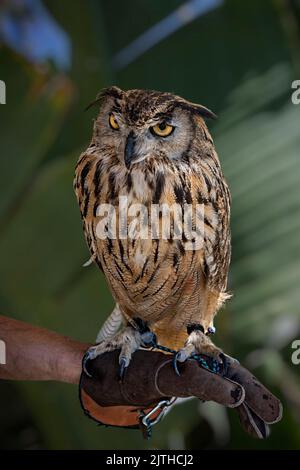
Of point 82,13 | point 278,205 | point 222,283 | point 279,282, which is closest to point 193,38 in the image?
point 82,13

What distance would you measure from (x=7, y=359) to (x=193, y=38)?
0.89m

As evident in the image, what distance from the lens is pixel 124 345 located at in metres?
1.14

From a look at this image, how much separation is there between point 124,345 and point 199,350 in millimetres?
130

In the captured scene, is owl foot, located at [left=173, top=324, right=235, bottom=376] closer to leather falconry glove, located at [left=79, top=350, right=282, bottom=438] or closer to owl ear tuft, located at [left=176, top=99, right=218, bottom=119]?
leather falconry glove, located at [left=79, top=350, right=282, bottom=438]

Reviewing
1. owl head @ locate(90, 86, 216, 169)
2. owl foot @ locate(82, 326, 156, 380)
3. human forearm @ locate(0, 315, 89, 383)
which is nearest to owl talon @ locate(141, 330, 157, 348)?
owl foot @ locate(82, 326, 156, 380)

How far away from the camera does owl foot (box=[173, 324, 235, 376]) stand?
1004 mm

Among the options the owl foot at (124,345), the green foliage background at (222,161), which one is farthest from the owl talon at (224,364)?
the green foliage background at (222,161)

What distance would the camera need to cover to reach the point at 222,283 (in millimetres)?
1197

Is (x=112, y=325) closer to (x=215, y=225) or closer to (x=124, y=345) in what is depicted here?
(x=124, y=345)

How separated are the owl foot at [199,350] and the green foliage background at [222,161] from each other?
16.6 inches

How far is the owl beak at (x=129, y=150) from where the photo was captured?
101cm

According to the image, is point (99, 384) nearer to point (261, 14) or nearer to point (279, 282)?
point (279, 282)

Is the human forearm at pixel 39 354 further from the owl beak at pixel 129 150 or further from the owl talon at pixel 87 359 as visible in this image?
the owl beak at pixel 129 150

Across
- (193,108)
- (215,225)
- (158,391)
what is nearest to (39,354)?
(158,391)
